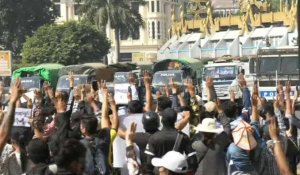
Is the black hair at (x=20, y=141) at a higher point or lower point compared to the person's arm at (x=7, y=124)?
lower

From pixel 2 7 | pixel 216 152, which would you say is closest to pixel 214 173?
pixel 216 152

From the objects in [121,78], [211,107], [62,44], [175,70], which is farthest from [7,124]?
[62,44]

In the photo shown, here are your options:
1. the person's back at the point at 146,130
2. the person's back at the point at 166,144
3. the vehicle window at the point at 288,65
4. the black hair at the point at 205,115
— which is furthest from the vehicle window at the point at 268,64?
the person's back at the point at 166,144

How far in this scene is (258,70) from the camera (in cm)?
3484

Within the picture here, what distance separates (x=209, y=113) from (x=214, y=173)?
249 cm

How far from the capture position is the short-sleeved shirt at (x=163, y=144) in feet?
29.1

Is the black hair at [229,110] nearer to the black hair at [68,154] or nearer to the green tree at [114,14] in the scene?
the black hair at [68,154]

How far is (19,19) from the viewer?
79750 millimetres

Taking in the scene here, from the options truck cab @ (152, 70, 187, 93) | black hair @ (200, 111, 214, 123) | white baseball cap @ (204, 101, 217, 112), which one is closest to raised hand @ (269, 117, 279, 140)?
black hair @ (200, 111, 214, 123)

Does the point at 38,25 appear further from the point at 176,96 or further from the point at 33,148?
the point at 33,148

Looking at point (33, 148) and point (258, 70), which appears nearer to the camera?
point (33, 148)

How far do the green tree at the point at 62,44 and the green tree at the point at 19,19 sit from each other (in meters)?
3.90

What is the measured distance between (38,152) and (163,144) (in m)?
1.77

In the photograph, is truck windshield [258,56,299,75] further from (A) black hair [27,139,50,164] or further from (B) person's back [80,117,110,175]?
(A) black hair [27,139,50,164]
